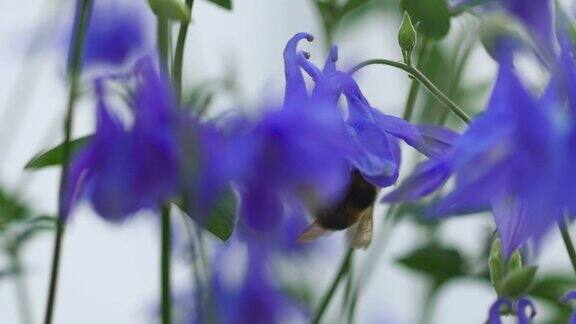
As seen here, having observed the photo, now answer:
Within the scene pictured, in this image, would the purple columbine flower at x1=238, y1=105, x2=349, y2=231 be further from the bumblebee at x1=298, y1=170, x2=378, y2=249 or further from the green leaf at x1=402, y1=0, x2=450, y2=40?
the green leaf at x1=402, y1=0, x2=450, y2=40

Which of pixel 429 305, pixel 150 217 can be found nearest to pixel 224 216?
pixel 150 217

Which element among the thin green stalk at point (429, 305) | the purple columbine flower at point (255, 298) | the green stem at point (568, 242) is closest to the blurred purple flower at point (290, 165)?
the green stem at point (568, 242)

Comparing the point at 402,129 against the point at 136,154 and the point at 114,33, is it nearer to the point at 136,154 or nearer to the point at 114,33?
the point at 136,154

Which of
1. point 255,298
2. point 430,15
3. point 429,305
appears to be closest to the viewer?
point 430,15

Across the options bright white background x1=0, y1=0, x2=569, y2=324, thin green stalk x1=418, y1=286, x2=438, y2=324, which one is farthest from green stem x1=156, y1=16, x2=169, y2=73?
thin green stalk x1=418, y1=286, x2=438, y2=324

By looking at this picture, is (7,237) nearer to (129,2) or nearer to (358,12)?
(129,2)

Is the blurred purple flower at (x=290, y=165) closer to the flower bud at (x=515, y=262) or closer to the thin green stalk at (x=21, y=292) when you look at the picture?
the flower bud at (x=515, y=262)
